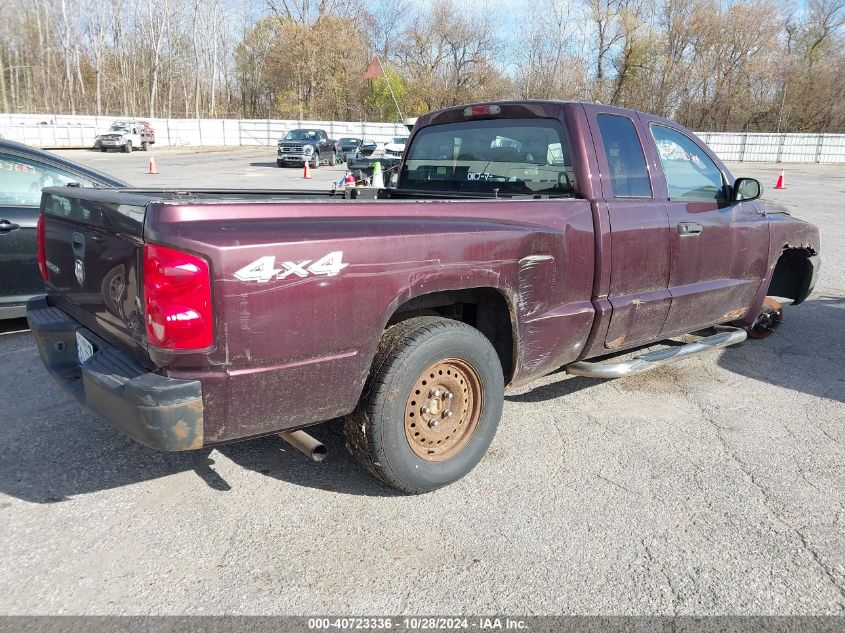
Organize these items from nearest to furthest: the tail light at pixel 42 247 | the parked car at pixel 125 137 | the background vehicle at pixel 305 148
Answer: the tail light at pixel 42 247, the background vehicle at pixel 305 148, the parked car at pixel 125 137

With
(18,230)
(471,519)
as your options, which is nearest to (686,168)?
(471,519)

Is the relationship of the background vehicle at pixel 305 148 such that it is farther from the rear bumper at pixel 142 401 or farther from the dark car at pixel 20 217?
the rear bumper at pixel 142 401

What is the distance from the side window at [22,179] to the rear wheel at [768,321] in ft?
20.6

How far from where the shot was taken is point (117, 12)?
60531mm

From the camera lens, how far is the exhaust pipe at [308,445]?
2.76 metres

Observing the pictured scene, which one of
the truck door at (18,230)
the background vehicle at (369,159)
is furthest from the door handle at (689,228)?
the background vehicle at (369,159)

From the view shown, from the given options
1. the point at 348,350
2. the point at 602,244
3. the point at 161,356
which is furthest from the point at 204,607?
the point at 602,244

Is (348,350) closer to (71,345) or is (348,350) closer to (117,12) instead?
(71,345)

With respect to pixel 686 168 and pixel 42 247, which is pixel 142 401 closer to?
pixel 42 247

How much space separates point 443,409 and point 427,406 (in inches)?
4.6

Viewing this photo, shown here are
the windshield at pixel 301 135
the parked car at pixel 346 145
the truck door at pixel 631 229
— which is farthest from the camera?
the parked car at pixel 346 145

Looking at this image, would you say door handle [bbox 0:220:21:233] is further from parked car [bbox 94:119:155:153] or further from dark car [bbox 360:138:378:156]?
parked car [bbox 94:119:155:153]

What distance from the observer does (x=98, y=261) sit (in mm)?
2762

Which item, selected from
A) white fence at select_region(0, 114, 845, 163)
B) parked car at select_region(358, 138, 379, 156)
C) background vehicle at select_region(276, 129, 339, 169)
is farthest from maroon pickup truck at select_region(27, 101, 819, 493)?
white fence at select_region(0, 114, 845, 163)
